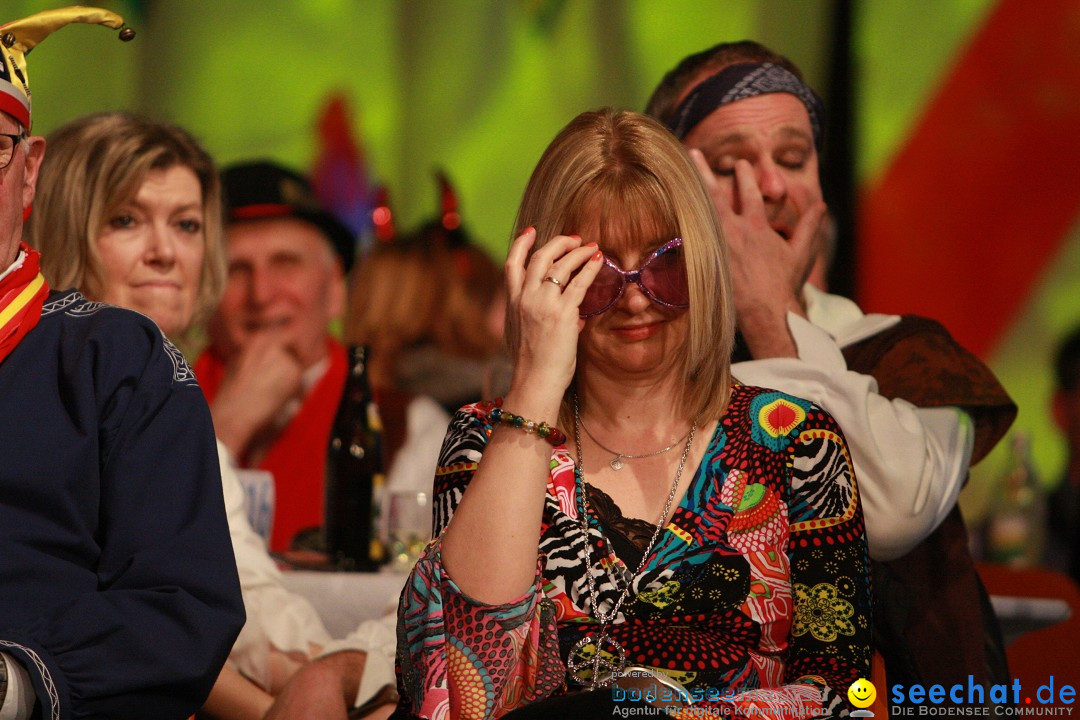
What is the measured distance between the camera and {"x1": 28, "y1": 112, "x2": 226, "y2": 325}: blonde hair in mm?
2844

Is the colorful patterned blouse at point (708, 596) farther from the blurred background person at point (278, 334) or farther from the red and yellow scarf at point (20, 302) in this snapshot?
the blurred background person at point (278, 334)

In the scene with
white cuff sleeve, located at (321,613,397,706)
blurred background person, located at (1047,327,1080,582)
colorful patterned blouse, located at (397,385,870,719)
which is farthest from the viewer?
blurred background person, located at (1047,327,1080,582)

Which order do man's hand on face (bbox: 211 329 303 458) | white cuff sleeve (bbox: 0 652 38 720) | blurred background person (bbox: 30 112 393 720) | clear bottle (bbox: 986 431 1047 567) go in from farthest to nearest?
clear bottle (bbox: 986 431 1047 567) → man's hand on face (bbox: 211 329 303 458) → blurred background person (bbox: 30 112 393 720) → white cuff sleeve (bbox: 0 652 38 720)

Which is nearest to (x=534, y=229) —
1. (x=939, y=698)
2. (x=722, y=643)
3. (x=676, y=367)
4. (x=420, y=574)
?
(x=676, y=367)

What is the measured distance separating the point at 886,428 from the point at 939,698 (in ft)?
1.67

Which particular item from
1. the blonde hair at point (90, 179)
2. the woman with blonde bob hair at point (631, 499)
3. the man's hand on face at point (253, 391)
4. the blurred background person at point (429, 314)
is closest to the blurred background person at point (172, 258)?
the blonde hair at point (90, 179)

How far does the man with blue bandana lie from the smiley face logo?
0.48m

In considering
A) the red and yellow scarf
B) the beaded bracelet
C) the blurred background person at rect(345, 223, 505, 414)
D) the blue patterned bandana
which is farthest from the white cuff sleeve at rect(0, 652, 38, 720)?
the blurred background person at rect(345, 223, 505, 414)

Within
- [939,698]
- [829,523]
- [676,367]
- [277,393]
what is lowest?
[277,393]

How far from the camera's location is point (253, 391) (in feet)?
18.0

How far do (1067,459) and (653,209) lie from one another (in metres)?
4.41

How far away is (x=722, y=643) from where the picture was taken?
188 cm

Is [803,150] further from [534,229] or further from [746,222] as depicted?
[534,229]

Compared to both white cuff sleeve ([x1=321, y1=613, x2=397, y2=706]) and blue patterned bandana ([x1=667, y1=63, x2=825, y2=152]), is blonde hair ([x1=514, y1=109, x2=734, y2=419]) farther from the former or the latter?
white cuff sleeve ([x1=321, y1=613, x2=397, y2=706])
